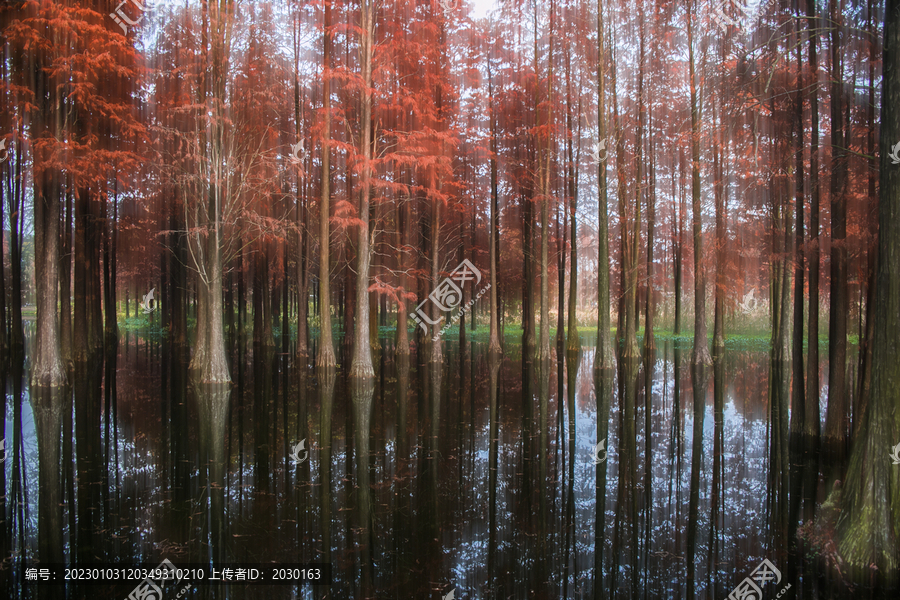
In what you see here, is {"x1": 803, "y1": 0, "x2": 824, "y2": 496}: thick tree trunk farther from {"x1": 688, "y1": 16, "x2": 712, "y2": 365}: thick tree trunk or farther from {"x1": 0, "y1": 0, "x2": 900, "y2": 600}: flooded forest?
{"x1": 688, "y1": 16, "x2": 712, "y2": 365}: thick tree trunk

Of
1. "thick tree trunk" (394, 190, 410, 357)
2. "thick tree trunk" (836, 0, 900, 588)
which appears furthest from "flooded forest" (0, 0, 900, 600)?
"thick tree trunk" (394, 190, 410, 357)

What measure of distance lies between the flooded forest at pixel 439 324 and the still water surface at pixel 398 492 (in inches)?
2.0

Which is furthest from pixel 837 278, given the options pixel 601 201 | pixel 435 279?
pixel 435 279

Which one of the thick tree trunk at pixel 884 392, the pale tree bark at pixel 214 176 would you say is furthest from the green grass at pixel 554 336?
the thick tree trunk at pixel 884 392

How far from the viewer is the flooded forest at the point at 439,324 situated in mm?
4906

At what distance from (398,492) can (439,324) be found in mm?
14310

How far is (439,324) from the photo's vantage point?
2056 cm

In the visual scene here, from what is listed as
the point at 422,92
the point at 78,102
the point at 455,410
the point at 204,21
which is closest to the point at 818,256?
the point at 455,410

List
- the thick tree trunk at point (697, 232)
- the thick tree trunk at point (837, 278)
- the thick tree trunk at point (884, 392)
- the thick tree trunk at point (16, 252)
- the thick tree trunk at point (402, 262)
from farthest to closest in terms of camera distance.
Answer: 1. the thick tree trunk at point (402, 262)
2. the thick tree trunk at point (697, 232)
3. the thick tree trunk at point (16, 252)
4. the thick tree trunk at point (837, 278)
5. the thick tree trunk at point (884, 392)

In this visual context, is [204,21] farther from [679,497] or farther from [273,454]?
[679,497]

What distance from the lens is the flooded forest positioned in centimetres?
491

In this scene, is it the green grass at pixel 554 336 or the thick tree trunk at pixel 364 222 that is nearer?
the thick tree trunk at pixel 364 222

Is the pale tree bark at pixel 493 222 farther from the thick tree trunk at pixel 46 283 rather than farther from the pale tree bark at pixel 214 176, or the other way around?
the thick tree trunk at pixel 46 283

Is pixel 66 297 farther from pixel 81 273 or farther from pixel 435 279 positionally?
pixel 435 279
